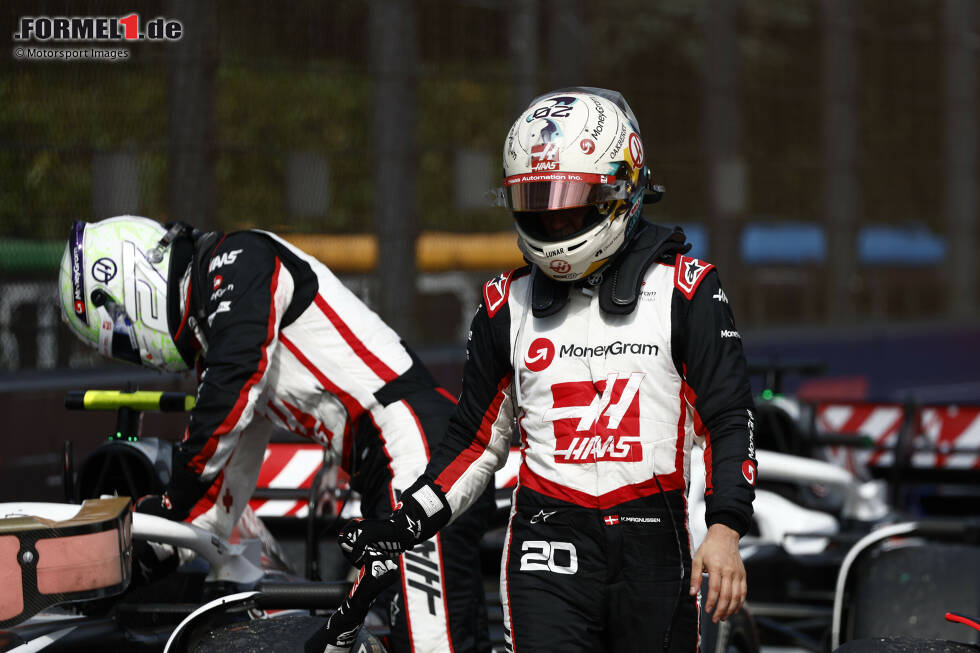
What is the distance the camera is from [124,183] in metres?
7.20

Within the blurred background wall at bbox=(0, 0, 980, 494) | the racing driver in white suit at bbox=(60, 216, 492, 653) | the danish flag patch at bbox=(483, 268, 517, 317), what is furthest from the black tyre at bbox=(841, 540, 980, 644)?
the blurred background wall at bbox=(0, 0, 980, 494)

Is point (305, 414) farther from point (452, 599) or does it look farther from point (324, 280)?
point (452, 599)

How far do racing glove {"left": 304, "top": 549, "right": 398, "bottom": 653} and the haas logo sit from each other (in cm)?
56

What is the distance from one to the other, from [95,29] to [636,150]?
Result: 14.8 feet

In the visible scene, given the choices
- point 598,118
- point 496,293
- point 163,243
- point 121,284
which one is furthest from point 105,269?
point 598,118

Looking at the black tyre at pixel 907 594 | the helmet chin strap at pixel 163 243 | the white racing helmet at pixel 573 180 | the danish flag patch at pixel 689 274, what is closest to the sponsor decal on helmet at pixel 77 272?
the helmet chin strap at pixel 163 243

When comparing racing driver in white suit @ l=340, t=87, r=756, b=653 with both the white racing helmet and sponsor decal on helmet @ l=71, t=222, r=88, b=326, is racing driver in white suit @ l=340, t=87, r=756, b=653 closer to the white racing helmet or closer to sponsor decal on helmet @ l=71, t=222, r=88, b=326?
the white racing helmet

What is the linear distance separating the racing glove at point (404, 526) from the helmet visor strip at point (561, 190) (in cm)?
69

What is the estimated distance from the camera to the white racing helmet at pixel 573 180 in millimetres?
3242

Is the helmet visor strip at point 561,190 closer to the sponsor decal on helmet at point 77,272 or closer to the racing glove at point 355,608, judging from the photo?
the racing glove at point 355,608

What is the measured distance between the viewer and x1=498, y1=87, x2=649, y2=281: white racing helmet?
324 centimetres

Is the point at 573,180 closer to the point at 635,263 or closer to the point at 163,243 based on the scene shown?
the point at 635,263

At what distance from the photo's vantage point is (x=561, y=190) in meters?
3.25

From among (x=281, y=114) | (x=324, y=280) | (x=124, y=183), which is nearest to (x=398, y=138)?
(x=281, y=114)
